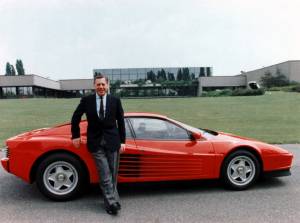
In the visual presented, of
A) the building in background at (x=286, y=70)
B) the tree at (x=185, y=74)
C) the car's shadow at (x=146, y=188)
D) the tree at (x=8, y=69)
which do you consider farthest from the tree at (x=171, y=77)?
the car's shadow at (x=146, y=188)

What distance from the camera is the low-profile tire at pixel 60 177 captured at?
5.05 metres

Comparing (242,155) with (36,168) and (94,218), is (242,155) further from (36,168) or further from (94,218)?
(36,168)

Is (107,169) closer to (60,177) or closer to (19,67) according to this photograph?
(60,177)

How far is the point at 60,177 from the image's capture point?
16.7ft

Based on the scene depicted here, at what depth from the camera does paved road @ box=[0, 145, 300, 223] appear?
438 centimetres

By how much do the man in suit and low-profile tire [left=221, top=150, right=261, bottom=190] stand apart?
5.87 feet

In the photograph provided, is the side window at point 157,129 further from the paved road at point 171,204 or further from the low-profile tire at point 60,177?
the low-profile tire at point 60,177

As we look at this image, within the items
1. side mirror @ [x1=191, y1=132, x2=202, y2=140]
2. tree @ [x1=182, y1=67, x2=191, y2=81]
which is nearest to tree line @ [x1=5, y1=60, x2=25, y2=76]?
tree @ [x1=182, y1=67, x2=191, y2=81]

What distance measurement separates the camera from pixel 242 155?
18.2ft

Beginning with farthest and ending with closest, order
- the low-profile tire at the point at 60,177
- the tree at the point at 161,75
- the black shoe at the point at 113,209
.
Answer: the tree at the point at 161,75
the low-profile tire at the point at 60,177
the black shoe at the point at 113,209

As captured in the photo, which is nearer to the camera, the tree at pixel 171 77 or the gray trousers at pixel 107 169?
the gray trousers at pixel 107 169

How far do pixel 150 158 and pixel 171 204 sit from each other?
72cm

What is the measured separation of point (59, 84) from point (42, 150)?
79262 mm

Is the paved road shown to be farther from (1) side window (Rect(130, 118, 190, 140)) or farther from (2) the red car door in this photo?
(1) side window (Rect(130, 118, 190, 140))
